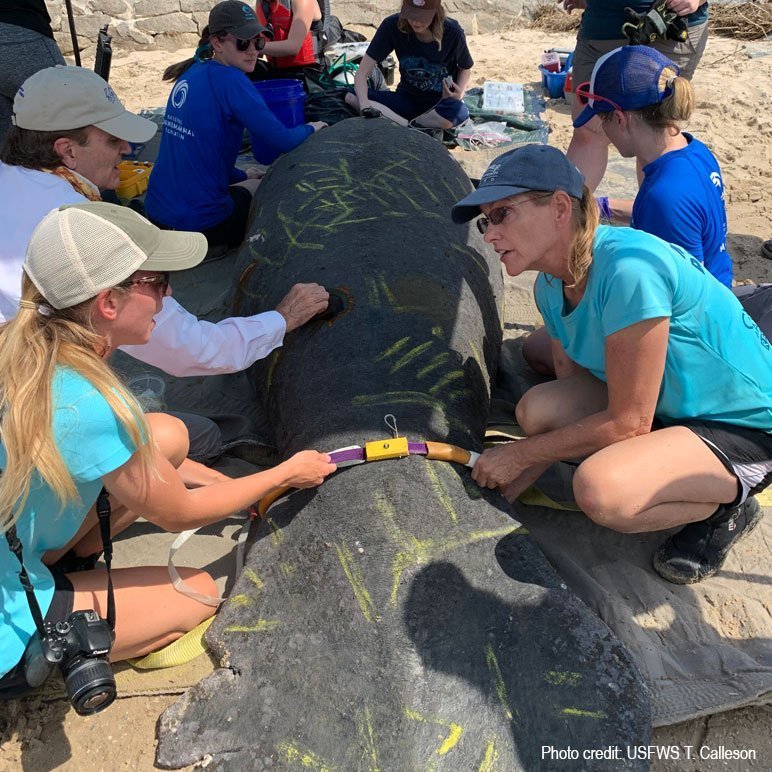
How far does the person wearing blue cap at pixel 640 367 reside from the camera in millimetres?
2094

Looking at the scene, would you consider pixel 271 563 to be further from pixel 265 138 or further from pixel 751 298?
pixel 265 138

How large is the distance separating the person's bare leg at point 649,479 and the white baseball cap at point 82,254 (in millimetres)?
1342

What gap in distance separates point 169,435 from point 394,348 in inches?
30.4

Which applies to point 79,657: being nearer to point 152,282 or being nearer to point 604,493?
point 152,282

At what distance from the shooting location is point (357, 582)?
2061 mm

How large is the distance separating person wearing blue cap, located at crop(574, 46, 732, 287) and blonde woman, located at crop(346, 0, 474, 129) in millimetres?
2683

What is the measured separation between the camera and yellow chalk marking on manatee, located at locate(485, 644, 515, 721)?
184 centimetres

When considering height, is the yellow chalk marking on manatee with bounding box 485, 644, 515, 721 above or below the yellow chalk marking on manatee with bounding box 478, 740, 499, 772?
above

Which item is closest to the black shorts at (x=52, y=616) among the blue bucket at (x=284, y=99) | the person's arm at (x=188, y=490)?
the person's arm at (x=188, y=490)

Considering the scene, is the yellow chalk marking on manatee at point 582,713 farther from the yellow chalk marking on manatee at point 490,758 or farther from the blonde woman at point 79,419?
the blonde woman at point 79,419

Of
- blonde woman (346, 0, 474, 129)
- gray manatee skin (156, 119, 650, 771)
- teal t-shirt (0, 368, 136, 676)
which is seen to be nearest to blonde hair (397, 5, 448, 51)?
blonde woman (346, 0, 474, 129)

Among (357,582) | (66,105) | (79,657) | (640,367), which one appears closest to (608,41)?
(640,367)

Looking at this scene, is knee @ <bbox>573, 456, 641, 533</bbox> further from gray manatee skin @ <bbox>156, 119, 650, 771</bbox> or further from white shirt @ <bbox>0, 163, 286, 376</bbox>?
white shirt @ <bbox>0, 163, 286, 376</bbox>

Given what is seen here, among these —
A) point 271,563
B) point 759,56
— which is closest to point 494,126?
point 759,56
